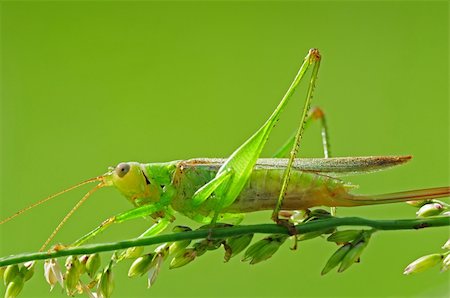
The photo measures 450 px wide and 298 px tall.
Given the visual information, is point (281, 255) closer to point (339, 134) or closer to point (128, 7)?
point (339, 134)

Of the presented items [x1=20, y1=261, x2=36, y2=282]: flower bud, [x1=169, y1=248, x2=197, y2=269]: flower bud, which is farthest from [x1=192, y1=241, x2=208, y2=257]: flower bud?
[x1=20, y1=261, x2=36, y2=282]: flower bud

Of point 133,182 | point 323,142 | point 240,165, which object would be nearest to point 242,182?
point 240,165

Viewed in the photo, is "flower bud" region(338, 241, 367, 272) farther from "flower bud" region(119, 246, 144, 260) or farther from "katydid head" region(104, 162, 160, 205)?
"katydid head" region(104, 162, 160, 205)

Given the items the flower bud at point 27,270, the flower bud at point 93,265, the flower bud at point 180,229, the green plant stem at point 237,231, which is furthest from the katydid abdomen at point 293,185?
the flower bud at point 27,270

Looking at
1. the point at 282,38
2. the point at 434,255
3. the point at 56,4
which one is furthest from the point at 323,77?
the point at 434,255

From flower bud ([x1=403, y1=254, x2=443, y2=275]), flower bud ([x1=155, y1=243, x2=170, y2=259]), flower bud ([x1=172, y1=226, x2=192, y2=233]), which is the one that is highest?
flower bud ([x1=172, y1=226, x2=192, y2=233])
